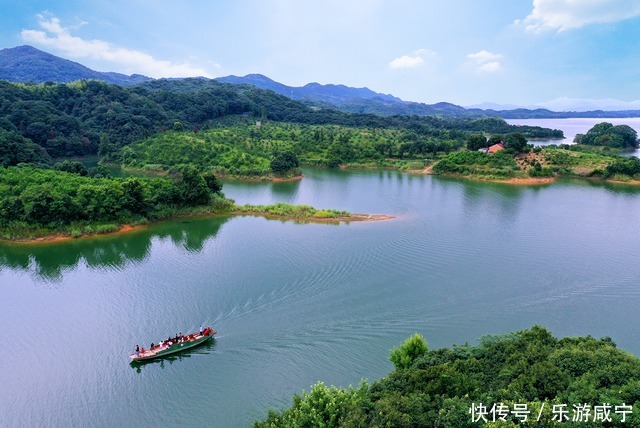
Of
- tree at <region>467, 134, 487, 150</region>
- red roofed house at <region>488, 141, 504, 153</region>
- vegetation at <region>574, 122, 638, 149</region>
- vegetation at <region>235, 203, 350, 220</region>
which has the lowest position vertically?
vegetation at <region>235, 203, 350, 220</region>

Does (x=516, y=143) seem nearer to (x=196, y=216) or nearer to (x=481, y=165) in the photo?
(x=481, y=165)

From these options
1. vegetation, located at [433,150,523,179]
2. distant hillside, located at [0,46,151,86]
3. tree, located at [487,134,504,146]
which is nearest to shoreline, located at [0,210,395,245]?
vegetation, located at [433,150,523,179]

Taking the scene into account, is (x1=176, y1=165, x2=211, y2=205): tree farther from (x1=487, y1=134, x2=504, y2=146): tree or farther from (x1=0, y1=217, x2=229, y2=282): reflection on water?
(x1=487, y1=134, x2=504, y2=146): tree

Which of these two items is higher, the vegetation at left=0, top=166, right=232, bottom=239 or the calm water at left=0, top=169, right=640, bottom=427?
the vegetation at left=0, top=166, right=232, bottom=239

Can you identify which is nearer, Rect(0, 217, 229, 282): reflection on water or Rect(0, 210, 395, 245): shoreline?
Rect(0, 217, 229, 282): reflection on water

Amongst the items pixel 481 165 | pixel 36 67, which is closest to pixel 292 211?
pixel 481 165

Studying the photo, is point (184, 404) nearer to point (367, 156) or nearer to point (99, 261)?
point (99, 261)

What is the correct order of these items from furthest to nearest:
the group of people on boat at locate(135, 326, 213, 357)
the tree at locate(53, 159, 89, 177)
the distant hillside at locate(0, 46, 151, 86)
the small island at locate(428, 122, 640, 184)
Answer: the distant hillside at locate(0, 46, 151, 86)
the small island at locate(428, 122, 640, 184)
the tree at locate(53, 159, 89, 177)
the group of people on boat at locate(135, 326, 213, 357)
